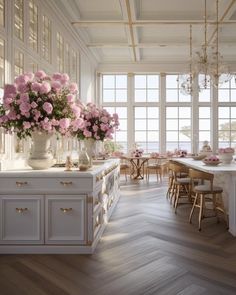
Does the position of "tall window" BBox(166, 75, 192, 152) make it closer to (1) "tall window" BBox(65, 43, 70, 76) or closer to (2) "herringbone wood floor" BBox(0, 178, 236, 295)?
(1) "tall window" BBox(65, 43, 70, 76)

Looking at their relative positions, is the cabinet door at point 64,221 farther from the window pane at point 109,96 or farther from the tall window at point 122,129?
the window pane at point 109,96

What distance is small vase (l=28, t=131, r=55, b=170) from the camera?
394 cm

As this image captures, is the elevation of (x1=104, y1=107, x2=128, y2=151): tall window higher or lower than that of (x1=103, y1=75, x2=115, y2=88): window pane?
lower

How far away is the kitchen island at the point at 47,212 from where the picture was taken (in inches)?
143

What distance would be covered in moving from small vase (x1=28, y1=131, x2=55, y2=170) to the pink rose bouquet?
5.1 inches

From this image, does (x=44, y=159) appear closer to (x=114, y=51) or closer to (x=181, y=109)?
(x=114, y=51)

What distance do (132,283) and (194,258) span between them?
92cm

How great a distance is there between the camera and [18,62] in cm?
446

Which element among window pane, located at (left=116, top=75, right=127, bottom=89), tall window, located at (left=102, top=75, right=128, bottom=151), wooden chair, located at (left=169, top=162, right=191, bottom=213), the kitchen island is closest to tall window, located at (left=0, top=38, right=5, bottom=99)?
the kitchen island

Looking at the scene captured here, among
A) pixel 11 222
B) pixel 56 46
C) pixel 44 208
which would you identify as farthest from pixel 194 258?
pixel 56 46

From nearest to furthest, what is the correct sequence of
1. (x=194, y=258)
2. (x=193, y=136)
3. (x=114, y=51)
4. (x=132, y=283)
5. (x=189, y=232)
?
(x=132, y=283) → (x=194, y=258) → (x=189, y=232) → (x=114, y=51) → (x=193, y=136)

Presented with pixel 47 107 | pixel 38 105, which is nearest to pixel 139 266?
pixel 47 107

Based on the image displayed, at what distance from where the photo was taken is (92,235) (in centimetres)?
368

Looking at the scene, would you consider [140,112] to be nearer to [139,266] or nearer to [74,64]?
[74,64]
